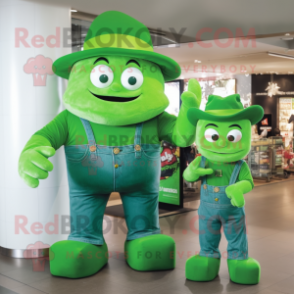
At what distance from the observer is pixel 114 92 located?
324 centimetres

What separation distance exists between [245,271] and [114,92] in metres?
1.66

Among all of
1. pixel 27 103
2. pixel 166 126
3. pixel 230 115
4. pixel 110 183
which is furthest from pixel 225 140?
pixel 27 103

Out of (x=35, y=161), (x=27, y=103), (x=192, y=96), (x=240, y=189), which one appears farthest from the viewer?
(x=27, y=103)

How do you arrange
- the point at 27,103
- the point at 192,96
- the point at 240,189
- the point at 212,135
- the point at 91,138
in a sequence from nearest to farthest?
the point at 240,189, the point at 212,135, the point at 192,96, the point at 91,138, the point at 27,103

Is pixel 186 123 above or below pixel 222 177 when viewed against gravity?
above

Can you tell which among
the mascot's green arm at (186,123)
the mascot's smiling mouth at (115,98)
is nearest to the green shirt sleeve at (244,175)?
the mascot's green arm at (186,123)

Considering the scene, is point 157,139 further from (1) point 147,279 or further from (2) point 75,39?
(2) point 75,39

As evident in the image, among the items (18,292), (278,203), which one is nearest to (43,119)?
(18,292)

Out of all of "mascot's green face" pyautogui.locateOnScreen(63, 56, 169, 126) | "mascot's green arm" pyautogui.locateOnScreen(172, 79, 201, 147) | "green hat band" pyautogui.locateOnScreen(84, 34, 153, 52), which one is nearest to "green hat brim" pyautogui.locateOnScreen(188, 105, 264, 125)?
"mascot's green arm" pyautogui.locateOnScreen(172, 79, 201, 147)

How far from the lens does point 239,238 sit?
127 inches

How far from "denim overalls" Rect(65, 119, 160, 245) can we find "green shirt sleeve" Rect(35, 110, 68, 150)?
0.11 metres

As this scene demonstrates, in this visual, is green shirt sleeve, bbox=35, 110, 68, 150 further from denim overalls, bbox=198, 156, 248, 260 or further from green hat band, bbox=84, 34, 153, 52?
denim overalls, bbox=198, 156, 248, 260

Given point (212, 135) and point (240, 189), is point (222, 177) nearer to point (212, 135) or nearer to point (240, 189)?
point (240, 189)

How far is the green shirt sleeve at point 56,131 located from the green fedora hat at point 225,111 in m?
1.00
